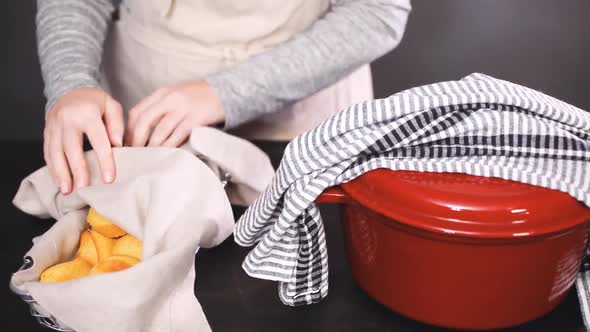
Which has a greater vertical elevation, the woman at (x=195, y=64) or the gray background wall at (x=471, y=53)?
the woman at (x=195, y=64)

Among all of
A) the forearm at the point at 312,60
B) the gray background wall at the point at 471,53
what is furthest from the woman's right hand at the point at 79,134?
the gray background wall at the point at 471,53

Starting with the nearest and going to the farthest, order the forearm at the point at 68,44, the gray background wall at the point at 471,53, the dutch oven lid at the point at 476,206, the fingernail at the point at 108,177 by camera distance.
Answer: the dutch oven lid at the point at 476,206 < the fingernail at the point at 108,177 < the forearm at the point at 68,44 < the gray background wall at the point at 471,53

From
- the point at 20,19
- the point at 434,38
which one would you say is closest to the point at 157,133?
the point at 20,19

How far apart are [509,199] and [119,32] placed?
29.4 inches

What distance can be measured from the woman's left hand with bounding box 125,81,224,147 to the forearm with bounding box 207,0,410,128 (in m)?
0.02

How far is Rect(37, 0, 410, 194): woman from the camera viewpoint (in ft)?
2.40

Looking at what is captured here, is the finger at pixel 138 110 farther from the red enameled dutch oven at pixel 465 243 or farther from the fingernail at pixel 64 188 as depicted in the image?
the red enameled dutch oven at pixel 465 243

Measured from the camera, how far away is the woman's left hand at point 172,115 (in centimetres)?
73

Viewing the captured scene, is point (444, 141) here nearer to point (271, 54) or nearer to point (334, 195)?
point (334, 195)

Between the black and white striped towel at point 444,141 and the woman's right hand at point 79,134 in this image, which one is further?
the woman's right hand at point 79,134

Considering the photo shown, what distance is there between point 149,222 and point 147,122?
18 cm

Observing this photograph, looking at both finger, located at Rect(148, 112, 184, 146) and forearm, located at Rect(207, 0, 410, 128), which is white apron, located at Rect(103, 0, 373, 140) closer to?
forearm, located at Rect(207, 0, 410, 128)

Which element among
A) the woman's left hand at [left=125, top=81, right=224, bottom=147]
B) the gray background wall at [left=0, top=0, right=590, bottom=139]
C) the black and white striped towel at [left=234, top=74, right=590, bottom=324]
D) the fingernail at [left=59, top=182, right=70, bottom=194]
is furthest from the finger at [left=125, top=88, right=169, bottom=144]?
the gray background wall at [left=0, top=0, right=590, bottom=139]

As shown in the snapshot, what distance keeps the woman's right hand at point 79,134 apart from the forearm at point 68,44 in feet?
0.17
